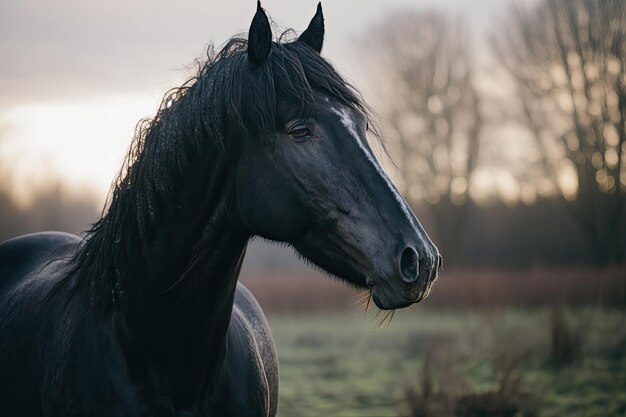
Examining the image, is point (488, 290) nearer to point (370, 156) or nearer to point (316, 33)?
point (316, 33)

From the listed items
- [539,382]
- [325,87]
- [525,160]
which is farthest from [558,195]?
[325,87]

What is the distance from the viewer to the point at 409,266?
2.02m

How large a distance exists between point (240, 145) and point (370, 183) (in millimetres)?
492

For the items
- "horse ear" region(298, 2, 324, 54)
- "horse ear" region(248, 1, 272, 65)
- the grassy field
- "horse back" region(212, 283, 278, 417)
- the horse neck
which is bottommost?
the grassy field

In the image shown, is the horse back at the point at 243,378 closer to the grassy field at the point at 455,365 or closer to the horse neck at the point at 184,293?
the horse neck at the point at 184,293

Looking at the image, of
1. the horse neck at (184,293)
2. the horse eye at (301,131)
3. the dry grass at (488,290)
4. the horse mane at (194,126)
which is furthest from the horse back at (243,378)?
the dry grass at (488,290)

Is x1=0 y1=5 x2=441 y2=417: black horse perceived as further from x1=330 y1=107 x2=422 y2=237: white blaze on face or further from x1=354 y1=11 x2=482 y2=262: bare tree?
x1=354 y1=11 x2=482 y2=262: bare tree

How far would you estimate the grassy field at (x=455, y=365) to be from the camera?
7.43 m

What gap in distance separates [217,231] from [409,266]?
0.74 m

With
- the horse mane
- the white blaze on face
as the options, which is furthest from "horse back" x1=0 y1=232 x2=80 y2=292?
the white blaze on face

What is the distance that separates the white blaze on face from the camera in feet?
6.85

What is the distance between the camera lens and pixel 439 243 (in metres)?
24.7

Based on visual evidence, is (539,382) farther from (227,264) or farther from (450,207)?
(450,207)

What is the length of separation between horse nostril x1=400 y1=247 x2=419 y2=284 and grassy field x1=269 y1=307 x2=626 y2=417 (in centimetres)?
367
